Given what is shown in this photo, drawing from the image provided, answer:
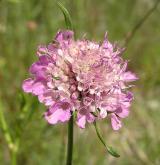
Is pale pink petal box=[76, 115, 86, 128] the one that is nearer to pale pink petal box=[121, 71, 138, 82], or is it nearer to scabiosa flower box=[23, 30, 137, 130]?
scabiosa flower box=[23, 30, 137, 130]

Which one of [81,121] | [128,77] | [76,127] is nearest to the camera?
[81,121]

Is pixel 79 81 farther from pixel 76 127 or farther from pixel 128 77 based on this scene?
pixel 76 127

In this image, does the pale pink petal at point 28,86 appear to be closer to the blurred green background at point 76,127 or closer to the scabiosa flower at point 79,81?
the scabiosa flower at point 79,81

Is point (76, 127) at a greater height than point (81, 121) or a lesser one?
greater

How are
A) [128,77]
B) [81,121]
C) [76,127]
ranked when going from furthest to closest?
[76,127]
[128,77]
[81,121]

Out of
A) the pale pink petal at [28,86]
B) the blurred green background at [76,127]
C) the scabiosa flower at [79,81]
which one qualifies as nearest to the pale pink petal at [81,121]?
the scabiosa flower at [79,81]

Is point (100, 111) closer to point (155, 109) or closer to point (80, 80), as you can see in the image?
point (80, 80)

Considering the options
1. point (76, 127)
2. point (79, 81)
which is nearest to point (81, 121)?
point (79, 81)
